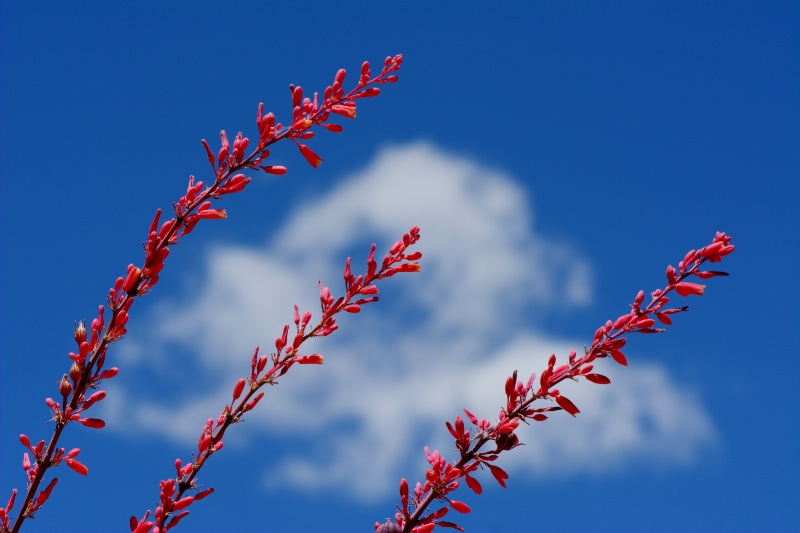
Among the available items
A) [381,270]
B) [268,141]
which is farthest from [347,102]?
[381,270]

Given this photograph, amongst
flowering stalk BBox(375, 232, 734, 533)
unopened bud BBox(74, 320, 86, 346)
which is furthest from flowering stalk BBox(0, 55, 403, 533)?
flowering stalk BBox(375, 232, 734, 533)

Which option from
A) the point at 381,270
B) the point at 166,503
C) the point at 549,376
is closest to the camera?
the point at 166,503

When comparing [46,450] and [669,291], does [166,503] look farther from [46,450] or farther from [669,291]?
[669,291]

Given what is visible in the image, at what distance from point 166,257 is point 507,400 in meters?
1.52

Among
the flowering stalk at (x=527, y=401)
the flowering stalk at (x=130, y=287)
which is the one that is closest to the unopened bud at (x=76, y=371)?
the flowering stalk at (x=130, y=287)

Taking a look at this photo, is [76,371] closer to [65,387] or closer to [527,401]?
[65,387]

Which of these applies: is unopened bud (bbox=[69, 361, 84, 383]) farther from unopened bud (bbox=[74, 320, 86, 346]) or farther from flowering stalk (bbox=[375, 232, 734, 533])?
flowering stalk (bbox=[375, 232, 734, 533])

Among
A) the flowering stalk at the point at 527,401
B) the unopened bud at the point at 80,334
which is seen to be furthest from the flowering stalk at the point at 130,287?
the flowering stalk at the point at 527,401

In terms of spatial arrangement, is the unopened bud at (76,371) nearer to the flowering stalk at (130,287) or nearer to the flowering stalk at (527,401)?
the flowering stalk at (130,287)

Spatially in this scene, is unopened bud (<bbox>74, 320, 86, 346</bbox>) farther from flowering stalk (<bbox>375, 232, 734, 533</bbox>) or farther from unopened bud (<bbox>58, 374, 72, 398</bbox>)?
flowering stalk (<bbox>375, 232, 734, 533</bbox>)

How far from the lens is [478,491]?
280cm

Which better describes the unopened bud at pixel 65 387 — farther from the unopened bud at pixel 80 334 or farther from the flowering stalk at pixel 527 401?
the flowering stalk at pixel 527 401

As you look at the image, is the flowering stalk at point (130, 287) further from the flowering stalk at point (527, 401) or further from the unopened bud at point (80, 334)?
the flowering stalk at point (527, 401)

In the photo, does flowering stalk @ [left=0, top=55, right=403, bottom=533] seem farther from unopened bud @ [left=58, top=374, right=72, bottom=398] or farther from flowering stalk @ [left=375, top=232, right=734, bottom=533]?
flowering stalk @ [left=375, top=232, right=734, bottom=533]
